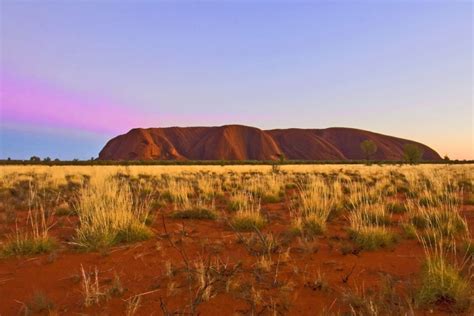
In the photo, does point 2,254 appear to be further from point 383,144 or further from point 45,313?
point 383,144

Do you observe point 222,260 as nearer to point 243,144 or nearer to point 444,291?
point 444,291

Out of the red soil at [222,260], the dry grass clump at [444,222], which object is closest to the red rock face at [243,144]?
the dry grass clump at [444,222]

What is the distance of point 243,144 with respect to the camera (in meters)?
150

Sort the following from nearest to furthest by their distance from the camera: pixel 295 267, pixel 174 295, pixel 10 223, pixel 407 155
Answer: pixel 174 295
pixel 295 267
pixel 10 223
pixel 407 155

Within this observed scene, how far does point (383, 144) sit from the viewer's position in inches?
6289

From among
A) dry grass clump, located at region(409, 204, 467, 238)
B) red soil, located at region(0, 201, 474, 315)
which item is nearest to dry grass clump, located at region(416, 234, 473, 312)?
red soil, located at region(0, 201, 474, 315)

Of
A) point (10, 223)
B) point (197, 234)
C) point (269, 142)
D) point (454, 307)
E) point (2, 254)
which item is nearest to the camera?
point (454, 307)

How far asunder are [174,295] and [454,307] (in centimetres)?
253

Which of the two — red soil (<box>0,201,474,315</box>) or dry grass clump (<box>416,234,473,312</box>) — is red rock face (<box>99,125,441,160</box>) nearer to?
red soil (<box>0,201,474,315</box>)

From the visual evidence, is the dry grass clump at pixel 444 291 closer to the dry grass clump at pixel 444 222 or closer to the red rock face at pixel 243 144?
the dry grass clump at pixel 444 222

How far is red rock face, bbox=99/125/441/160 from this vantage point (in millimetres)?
135000

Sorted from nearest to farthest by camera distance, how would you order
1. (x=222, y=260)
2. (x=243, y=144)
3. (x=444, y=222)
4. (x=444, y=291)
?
(x=444, y=291), (x=222, y=260), (x=444, y=222), (x=243, y=144)

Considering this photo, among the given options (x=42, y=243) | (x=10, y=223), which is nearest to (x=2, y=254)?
(x=42, y=243)

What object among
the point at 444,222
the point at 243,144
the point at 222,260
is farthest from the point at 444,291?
the point at 243,144
